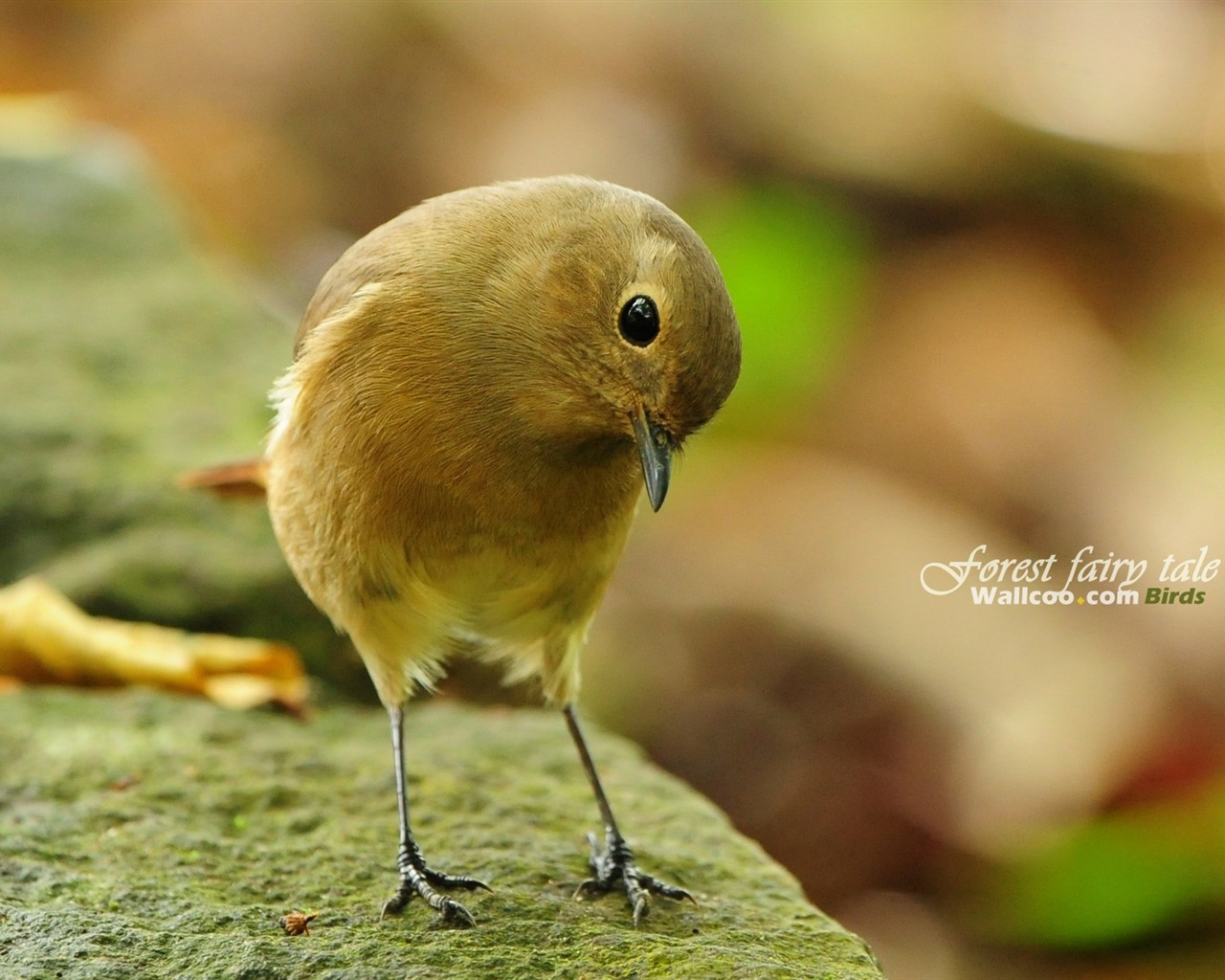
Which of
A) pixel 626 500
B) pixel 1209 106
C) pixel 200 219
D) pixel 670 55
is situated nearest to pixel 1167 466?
pixel 1209 106

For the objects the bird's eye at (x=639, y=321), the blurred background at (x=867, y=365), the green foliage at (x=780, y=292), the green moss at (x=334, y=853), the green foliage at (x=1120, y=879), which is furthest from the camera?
the green foliage at (x=780, y=292)

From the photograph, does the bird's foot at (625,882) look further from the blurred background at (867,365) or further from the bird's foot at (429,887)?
the blurred background at (867,365)

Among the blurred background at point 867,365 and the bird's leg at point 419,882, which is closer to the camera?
the bird's leg at point 419,882

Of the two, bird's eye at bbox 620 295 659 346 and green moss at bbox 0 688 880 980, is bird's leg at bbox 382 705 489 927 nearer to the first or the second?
green moss at bbox 0 688 880 980

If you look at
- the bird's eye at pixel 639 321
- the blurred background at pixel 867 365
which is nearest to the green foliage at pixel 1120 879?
the blurred background at pixel 867 365

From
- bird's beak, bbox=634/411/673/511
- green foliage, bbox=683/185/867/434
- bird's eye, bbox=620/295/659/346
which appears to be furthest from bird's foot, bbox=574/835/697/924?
green foliage, bbox=683/185/867/434

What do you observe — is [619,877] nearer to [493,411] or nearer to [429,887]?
[429,887]

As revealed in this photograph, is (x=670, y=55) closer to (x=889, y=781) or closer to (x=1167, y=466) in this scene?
(x=1167, y=466)
